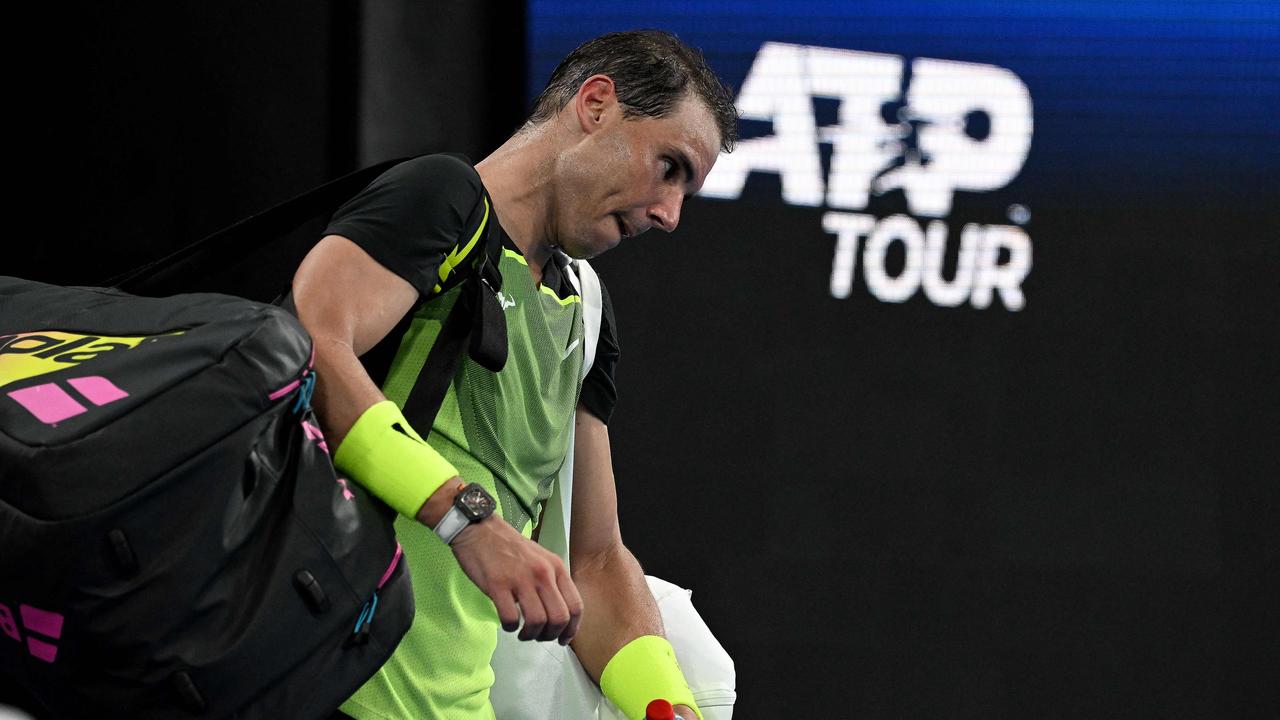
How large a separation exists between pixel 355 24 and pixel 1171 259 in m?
1.96

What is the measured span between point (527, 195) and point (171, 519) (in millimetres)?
794

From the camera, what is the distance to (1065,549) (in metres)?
3.22

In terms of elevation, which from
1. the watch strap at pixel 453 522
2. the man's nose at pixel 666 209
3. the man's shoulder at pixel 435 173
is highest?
the man's shoulder at pixel 435 173

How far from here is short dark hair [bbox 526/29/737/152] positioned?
5.63 feet

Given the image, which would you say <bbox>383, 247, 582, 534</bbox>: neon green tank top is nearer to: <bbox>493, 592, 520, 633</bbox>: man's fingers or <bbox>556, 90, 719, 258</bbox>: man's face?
<bbox>556, 90, 719, 258</bbox>: man's face

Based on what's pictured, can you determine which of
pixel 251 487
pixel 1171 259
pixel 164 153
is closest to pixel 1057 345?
pixel 1171 259

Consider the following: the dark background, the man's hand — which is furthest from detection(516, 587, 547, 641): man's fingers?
the dark background

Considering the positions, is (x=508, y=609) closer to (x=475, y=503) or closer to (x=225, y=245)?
(x=475, y=503)

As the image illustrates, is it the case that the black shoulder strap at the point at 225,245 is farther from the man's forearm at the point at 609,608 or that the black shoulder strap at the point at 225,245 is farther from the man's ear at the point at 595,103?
the man's forearm at the point at 609,608

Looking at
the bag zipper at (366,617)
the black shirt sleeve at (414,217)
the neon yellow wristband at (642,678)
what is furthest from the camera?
the neon yellow wristband at (642,678)

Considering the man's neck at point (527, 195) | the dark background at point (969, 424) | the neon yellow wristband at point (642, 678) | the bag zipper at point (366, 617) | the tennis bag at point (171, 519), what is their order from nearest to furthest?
the tennis bag at point (171, 519) → the bag zipper at point (366, 617) → the man's neck at point (527, 195) → the neon yellow wristband at point (642, 678) → the dark background at point (969, 424)

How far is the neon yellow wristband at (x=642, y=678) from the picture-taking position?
6.02 ft

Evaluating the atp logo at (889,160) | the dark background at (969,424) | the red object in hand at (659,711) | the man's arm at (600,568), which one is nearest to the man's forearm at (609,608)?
the man's arm at (600,568)

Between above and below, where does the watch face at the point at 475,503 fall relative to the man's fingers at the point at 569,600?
above
